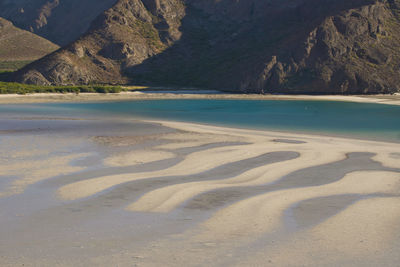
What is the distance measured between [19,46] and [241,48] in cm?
7493

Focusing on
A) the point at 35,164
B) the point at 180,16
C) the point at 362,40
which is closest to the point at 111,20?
the point at 180,16

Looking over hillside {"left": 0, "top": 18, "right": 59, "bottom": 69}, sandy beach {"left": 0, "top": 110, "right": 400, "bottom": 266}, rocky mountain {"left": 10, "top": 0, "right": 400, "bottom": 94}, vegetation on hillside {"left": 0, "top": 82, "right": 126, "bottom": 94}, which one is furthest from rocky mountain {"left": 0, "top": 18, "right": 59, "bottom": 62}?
sandy beach {"left": 0, "top": 110, "right": 400, "bottom": 266}

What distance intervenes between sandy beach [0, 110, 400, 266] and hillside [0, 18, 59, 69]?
13102 centimetres

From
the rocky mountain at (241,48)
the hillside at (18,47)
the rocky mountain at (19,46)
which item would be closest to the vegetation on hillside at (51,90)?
the rocky mountain at (241,48)

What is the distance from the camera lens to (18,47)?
15025cm

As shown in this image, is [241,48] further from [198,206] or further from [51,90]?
[198,206]

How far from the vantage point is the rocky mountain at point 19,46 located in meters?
144

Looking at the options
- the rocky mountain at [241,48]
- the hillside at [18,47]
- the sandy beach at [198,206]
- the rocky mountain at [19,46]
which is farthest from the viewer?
the rocky mountain at [19,46]

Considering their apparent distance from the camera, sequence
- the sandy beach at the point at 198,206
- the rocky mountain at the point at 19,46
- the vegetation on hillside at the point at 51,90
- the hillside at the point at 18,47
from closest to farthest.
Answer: the sandy beach at the point at 198,206
the vegetation on hillside at the point at 51,90
the hillside at the point at 18,47
the rocky mountain at the point at 19,46

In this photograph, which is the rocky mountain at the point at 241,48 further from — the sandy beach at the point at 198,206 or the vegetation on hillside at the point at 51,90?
the sandy beach at the point at 198,206

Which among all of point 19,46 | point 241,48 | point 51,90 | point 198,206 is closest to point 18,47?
point 19,46

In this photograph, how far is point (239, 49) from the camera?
122 meters

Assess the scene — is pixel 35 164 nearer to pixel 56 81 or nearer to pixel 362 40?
pixel 56 81

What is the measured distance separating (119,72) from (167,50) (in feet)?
64.0
